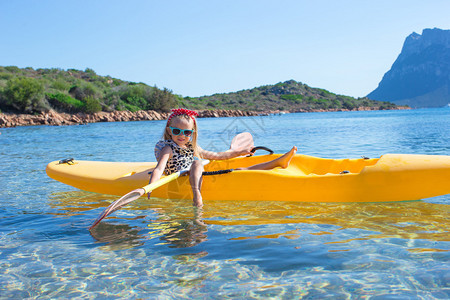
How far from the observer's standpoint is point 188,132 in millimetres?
3652

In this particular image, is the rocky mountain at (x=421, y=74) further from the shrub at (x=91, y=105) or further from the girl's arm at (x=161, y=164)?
the girl's arm at (x=161, y=164)

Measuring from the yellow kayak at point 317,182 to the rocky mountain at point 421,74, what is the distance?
161 m

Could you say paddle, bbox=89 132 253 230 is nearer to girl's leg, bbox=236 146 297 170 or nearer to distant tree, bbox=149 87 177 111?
girl's leg, bbox=236 146 297 170

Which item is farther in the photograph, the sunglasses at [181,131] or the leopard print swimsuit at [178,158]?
the leopard print swimsuit at [178,158]

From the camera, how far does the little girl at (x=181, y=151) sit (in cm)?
366

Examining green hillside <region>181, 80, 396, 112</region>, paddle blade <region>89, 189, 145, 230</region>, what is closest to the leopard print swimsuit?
paddle blade <region>89, 189, 145, 230</region>

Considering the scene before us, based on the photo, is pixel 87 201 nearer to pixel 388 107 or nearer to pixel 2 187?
pixel 2 187

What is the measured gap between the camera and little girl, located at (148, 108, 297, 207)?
12.0 ft

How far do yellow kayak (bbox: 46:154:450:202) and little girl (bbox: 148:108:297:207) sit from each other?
0.17 metres

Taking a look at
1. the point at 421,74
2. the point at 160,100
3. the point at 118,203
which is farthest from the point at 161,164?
the point at 421,74

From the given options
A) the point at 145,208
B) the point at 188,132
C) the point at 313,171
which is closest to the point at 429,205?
the point at 313,171

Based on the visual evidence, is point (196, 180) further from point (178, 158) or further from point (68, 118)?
point (68, 118)

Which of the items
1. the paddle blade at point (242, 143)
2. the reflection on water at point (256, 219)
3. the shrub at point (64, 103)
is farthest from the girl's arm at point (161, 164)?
the shrub at point (64, 103)

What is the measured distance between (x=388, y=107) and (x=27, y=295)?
9877 centimetres
